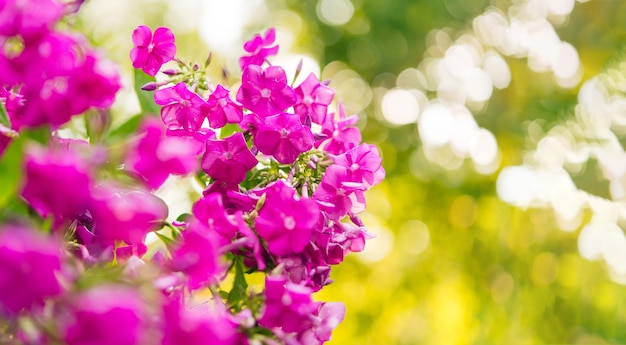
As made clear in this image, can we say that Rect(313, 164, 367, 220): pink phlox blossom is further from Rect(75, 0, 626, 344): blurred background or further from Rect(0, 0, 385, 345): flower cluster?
Rect(75, 0, 626, 344): blurred background

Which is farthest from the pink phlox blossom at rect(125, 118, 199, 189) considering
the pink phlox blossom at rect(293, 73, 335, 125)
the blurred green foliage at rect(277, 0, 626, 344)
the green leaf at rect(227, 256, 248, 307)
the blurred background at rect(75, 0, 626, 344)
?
the blurred green foliage at rect(277, 0, 626, 344)

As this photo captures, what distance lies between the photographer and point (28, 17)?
13.0 inches

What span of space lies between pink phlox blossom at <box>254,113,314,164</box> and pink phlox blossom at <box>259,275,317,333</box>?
0.11 meters

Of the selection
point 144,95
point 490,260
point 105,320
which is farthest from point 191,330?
point 490,260

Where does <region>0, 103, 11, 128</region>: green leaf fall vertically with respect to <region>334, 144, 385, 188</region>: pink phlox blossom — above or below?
above

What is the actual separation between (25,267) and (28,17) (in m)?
0.13

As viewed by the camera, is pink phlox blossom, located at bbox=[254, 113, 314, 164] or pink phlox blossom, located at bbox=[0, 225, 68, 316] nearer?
pink phlox blossom, located at bbox=[0, 225, 68, 316]

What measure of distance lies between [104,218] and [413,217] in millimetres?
2944

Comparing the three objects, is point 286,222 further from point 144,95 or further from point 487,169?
point 487,169

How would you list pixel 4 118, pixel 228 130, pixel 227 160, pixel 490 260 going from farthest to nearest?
pixel 490 260 → pixel 228 130 → pixel 227 160 → pixel 4 118

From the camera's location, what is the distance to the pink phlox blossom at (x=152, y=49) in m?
0.57

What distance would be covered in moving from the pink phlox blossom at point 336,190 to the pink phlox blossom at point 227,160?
0.05 meters

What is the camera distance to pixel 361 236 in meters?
0.52

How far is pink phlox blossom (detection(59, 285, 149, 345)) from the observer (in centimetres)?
25
